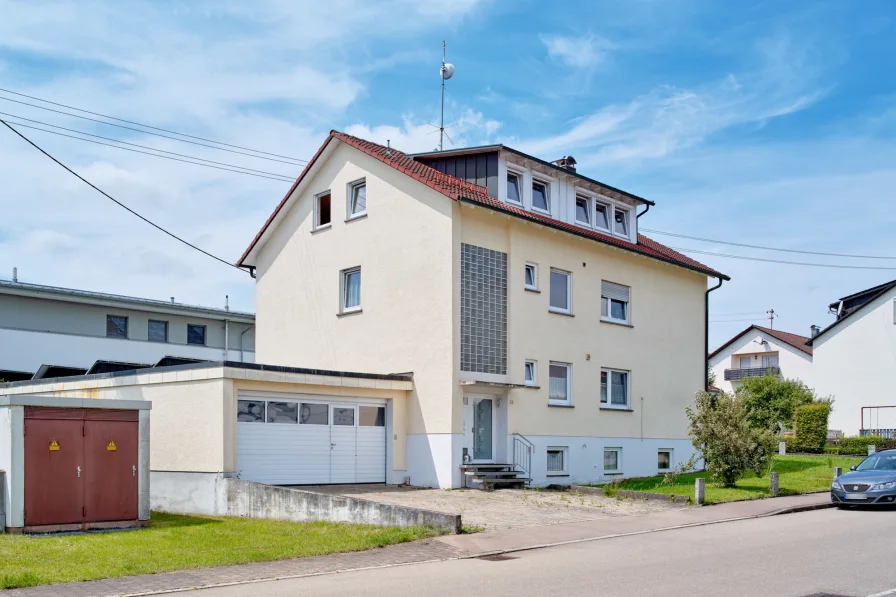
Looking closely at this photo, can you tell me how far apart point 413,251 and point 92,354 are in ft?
64.8

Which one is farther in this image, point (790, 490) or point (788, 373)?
point (788, 373)

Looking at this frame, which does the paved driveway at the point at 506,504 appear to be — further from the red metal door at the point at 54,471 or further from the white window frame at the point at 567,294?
the red metal door at the point at 54,471

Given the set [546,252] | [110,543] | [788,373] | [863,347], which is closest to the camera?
[110,543]

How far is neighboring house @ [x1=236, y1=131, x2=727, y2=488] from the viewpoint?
22.7 m

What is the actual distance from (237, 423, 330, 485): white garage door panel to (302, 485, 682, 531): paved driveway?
56cm

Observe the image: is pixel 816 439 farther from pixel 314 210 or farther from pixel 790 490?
pixel 314 210

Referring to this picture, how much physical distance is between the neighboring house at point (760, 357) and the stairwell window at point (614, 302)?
3903cm

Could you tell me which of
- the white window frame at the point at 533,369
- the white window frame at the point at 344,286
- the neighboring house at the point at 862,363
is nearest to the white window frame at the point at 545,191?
the white window frame at the point at 533,369

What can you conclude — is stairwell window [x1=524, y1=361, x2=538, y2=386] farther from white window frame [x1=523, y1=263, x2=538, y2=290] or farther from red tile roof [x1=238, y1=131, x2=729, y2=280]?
red tile roof [x1=238, y1=131, x2=729, y2=280]

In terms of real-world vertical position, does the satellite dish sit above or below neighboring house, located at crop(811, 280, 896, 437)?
above

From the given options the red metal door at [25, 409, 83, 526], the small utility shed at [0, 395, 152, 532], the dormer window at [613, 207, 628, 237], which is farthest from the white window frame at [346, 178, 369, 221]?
the red metal door at [25, 409, 83, 526]

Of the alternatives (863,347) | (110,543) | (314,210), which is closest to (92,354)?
(314,210)

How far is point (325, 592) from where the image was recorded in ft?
33.6

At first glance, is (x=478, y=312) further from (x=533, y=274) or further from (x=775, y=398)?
(x=775, y=398)
